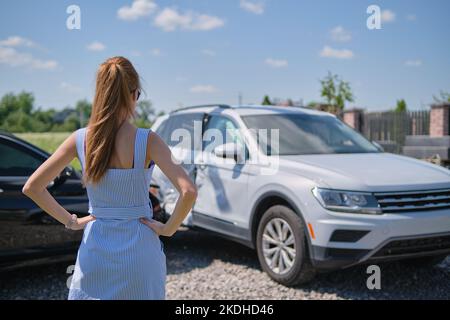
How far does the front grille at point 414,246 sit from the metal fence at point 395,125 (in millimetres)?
14622

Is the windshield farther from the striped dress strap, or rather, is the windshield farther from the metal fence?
the metal fence

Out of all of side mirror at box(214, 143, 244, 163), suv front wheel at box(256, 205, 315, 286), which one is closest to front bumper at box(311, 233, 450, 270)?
suv front wheel at box(256, 205, 315, 286)

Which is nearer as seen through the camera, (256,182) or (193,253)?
(256,182)

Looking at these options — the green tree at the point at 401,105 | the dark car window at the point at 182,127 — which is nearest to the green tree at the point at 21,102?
the green tree at the point at 401,105

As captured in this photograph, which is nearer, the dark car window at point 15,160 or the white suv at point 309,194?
the white suv at point 309,194

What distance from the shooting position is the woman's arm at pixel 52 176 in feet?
7.00

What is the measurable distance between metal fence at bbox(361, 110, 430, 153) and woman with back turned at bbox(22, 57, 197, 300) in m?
17.6

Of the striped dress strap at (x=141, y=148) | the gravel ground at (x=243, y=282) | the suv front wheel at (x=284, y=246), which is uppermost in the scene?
the striped dress strap at (x=141, y=148)

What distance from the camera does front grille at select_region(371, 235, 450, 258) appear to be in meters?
4.30

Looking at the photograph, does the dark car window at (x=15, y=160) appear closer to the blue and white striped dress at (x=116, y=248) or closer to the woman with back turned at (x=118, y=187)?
the woman with back turned at (x=118, y=187)
